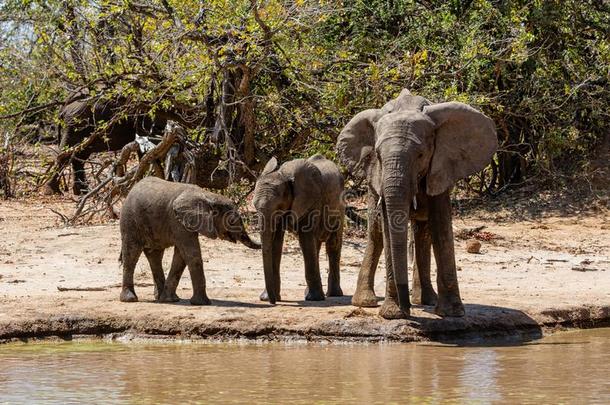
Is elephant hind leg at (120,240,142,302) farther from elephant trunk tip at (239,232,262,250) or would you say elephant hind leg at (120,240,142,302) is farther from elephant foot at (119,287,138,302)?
elephant trunk tip at (239,232,262,250)

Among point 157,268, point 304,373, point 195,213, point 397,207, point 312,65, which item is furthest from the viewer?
point 312,65

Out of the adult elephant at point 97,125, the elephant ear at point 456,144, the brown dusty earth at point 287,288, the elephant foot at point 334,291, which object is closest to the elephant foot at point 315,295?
the brown dusty earth at point 287,288

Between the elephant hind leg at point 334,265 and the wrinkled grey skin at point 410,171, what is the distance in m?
1.13

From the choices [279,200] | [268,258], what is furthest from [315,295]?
[279,200]

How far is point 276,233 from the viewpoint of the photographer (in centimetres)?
1078

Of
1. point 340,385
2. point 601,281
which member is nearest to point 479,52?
point 601,281

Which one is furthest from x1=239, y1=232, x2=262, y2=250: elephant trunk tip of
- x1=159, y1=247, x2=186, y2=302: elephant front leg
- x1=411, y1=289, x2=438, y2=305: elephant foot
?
x1=411, y1=289, x2=438, y2=305: elephant foot

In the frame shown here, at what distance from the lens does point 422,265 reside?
34.4 feet

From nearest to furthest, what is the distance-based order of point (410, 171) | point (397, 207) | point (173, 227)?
point (397, 207) → point (410, 171) → point (173, 227)

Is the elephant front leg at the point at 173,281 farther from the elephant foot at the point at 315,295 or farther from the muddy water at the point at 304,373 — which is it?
the elephant foot at the point at 315,295

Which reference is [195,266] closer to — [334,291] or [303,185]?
[303,185]

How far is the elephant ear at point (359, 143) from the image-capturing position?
9.85 metres

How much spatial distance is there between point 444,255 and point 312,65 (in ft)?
21.4

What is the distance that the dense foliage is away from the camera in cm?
1498
